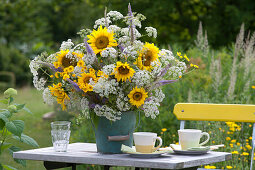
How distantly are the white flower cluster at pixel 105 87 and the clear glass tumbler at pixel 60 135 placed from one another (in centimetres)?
36

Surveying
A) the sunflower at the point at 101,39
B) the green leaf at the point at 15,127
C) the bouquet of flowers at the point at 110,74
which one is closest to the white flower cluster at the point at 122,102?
the bouquet of flowers at the point at 110,74

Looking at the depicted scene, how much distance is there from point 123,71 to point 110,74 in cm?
8

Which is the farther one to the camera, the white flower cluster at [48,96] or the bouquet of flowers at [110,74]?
the white flower cluster at [48,96]

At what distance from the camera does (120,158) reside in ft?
8.57

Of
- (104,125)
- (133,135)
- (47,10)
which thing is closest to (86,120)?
(104,125)

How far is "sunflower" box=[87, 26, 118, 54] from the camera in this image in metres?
2.80

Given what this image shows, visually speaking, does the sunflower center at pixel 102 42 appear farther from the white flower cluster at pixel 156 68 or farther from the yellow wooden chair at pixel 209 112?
the yellow wooden chair at pixel 209 112

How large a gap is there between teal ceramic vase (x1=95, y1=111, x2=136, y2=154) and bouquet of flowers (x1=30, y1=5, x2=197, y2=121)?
0.06 m

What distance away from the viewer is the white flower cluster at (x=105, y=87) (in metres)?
2.64

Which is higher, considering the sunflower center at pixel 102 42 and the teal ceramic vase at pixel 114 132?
the sunflower center at pixel 102 42

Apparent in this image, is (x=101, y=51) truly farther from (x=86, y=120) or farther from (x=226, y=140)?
(x=226, y=140)

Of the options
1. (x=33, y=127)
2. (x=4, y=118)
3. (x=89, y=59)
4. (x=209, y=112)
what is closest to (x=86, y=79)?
(x=89, y=59)

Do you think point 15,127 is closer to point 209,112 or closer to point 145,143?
point 145,143

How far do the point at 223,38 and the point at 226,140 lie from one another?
199 inches
